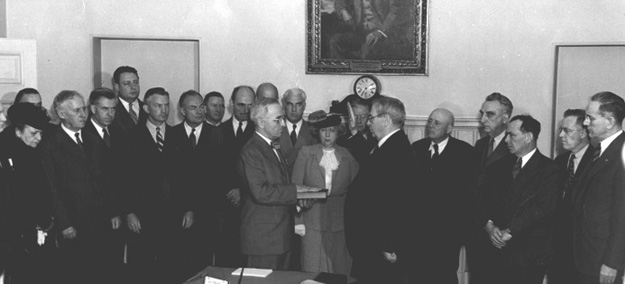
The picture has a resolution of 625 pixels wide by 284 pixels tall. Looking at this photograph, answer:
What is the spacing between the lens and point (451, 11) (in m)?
8.43

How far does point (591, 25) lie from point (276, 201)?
4.73 meters

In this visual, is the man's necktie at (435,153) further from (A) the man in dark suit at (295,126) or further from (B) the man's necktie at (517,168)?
(A) the man in dark suit at (295,126)

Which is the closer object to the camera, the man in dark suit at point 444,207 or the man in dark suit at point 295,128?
the man in dark suit at point 444,207

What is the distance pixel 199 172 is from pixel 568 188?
311cm

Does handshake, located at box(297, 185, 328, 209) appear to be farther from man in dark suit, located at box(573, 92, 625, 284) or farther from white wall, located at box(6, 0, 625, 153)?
white wall, located at box(6, 0, 625, 153)

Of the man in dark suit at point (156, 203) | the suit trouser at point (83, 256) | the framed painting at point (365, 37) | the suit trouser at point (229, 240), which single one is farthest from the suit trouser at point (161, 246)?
the framed painting at point (365, 37)

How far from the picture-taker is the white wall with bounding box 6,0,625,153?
8.36 meters

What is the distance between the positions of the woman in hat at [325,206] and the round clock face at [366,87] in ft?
8.90

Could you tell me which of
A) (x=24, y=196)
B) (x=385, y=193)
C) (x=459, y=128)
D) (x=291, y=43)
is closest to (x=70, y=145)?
Answer: (x=24, y=196)

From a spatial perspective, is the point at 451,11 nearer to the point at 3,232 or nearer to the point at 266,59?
the point at 266,59

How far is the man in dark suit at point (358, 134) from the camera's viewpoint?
21.4 ft

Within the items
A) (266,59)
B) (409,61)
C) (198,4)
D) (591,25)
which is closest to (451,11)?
(409,61)

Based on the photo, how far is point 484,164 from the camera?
6.16m

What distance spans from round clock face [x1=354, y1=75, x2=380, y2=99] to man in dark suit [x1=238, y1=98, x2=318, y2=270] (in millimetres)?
3194
